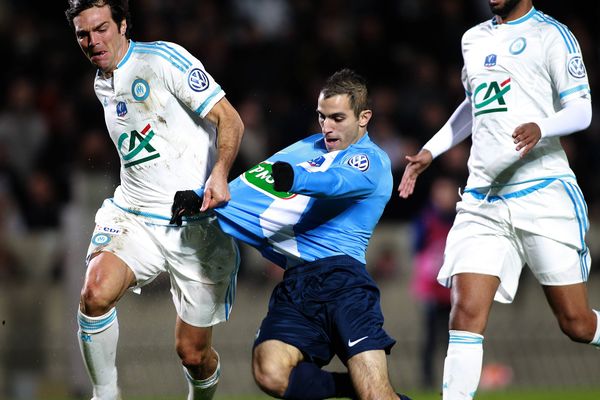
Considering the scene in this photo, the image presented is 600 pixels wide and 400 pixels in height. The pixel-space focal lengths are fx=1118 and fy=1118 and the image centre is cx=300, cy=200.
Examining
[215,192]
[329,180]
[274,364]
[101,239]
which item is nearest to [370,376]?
[274,364]

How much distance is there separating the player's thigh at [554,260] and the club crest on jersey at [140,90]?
2.15 meters

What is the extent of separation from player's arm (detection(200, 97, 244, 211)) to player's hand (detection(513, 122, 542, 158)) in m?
1.45

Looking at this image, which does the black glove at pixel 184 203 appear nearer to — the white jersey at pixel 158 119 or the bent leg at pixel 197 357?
the white jersey at pixel 158 119

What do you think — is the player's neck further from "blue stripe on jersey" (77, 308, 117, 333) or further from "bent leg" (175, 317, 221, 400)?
"blue stripe on jersey" (77, 308, 117, 333)

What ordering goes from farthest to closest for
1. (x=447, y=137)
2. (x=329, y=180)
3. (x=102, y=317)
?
(x=447, y=137)
(x=102, y=317)
(x=329, y=180)

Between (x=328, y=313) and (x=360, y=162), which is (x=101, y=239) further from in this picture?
(x=360, y=162)

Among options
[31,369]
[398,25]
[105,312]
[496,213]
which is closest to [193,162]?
[105,312]

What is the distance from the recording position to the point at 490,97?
597 centimetres

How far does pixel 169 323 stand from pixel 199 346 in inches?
139

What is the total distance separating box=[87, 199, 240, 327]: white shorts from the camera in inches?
Answer: 240

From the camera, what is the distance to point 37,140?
37.9 feet

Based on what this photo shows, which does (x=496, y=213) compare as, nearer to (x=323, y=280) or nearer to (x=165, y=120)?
(x=323, y=280)

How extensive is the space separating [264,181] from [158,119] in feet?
2.35

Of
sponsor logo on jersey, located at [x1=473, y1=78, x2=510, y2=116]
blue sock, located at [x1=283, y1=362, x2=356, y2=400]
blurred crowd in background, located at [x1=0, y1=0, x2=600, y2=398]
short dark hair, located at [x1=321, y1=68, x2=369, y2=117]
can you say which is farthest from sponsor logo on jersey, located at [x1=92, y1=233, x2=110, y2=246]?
blurred crowd in background, located at [x1=0, y1=0, x2=600, y2=398]
